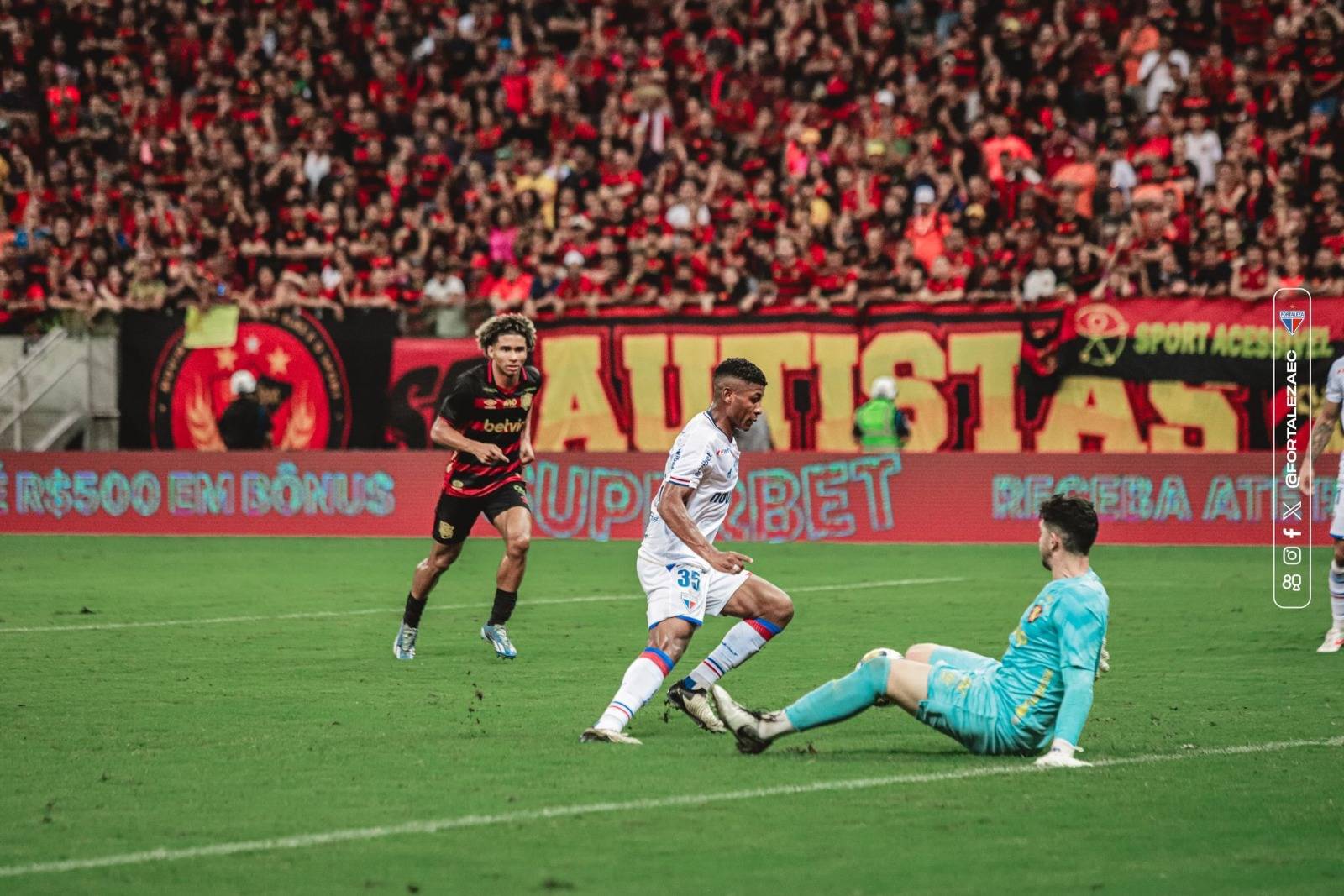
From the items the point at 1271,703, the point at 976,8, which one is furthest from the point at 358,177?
the point at 1271,703

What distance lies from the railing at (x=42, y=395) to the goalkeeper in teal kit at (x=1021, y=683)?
18565mm

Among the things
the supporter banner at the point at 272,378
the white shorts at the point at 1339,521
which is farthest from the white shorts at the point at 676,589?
the supporter banner at the point at 272,378

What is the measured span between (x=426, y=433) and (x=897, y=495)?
5864 millimetres

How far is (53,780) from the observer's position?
7812 mm

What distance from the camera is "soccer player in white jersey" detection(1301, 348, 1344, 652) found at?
1269cm

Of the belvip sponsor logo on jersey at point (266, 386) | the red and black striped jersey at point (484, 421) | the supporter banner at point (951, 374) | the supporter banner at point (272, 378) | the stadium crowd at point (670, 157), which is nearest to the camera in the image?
the red and black striped jersey at point (484, 421)

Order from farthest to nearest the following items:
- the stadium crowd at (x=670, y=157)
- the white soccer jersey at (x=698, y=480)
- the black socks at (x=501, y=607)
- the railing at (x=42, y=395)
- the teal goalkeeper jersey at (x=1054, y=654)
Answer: the railing at (x=42, y=395), the stadium crowd at (x=670, y=157), the black socks at (x=501, y=607), the white soccer jersey at (x=698, y=480), the teal goalkeeper jersey at (x=1054, y=654)

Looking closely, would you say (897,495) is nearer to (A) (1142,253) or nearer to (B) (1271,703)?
(A) (1142,253)

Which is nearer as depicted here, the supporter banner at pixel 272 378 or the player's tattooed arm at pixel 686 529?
the player's tattooed arm at pixel 686 529

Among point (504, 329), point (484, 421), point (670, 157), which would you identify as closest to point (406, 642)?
point (484, 421)

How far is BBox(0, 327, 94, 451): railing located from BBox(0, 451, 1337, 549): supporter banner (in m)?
0.94

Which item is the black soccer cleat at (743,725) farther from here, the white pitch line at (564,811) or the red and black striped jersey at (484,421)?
the red and black striped jersey at (484,421)

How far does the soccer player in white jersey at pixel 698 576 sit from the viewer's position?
8.63 metres

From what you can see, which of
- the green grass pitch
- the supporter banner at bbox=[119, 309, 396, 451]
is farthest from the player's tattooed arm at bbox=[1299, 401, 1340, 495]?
the supporter banner at bbox=[119, 309, 396, 451]
